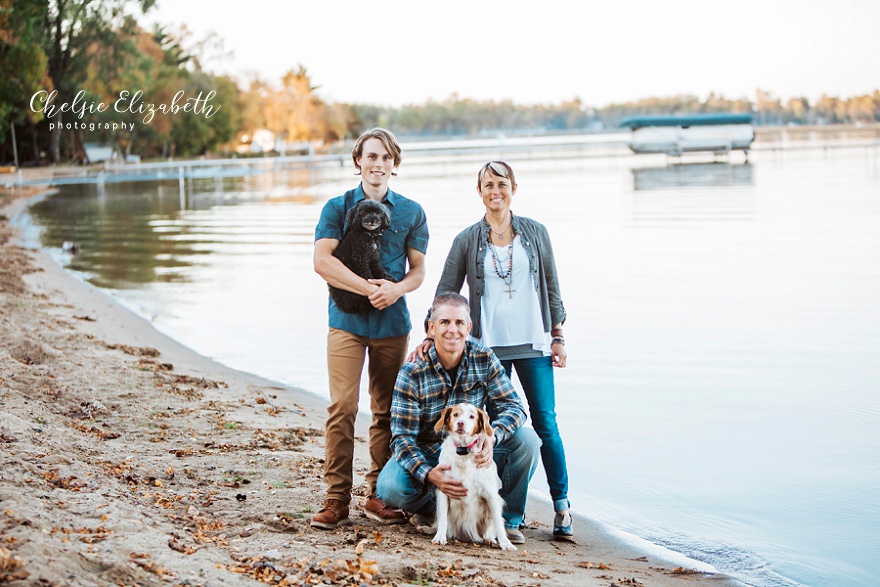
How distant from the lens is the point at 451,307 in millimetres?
4789

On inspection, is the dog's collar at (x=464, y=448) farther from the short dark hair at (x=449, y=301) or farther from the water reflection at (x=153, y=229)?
the water reflection at (x=153, y=229)

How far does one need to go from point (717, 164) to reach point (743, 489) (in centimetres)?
6120

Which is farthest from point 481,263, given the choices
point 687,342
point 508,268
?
point 687,342

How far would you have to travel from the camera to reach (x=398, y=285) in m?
5.01

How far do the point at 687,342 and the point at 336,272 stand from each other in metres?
6.86

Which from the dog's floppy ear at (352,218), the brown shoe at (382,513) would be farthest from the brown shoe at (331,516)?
the dog's floppy ear at (352,218)

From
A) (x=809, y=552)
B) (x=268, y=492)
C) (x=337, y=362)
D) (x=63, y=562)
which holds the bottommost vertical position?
(x=809, y=552)

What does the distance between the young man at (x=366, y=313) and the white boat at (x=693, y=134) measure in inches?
2511

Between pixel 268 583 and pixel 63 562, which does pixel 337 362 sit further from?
pixel 63 562

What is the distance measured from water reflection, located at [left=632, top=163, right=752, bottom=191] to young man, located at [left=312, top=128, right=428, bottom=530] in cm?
3740

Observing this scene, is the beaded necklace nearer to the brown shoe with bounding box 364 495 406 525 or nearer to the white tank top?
the white tank top

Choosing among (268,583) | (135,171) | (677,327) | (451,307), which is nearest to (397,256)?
(451,307)

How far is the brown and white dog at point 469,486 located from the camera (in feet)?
15.2

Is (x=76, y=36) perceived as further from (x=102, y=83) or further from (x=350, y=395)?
(x=350, y=395)
